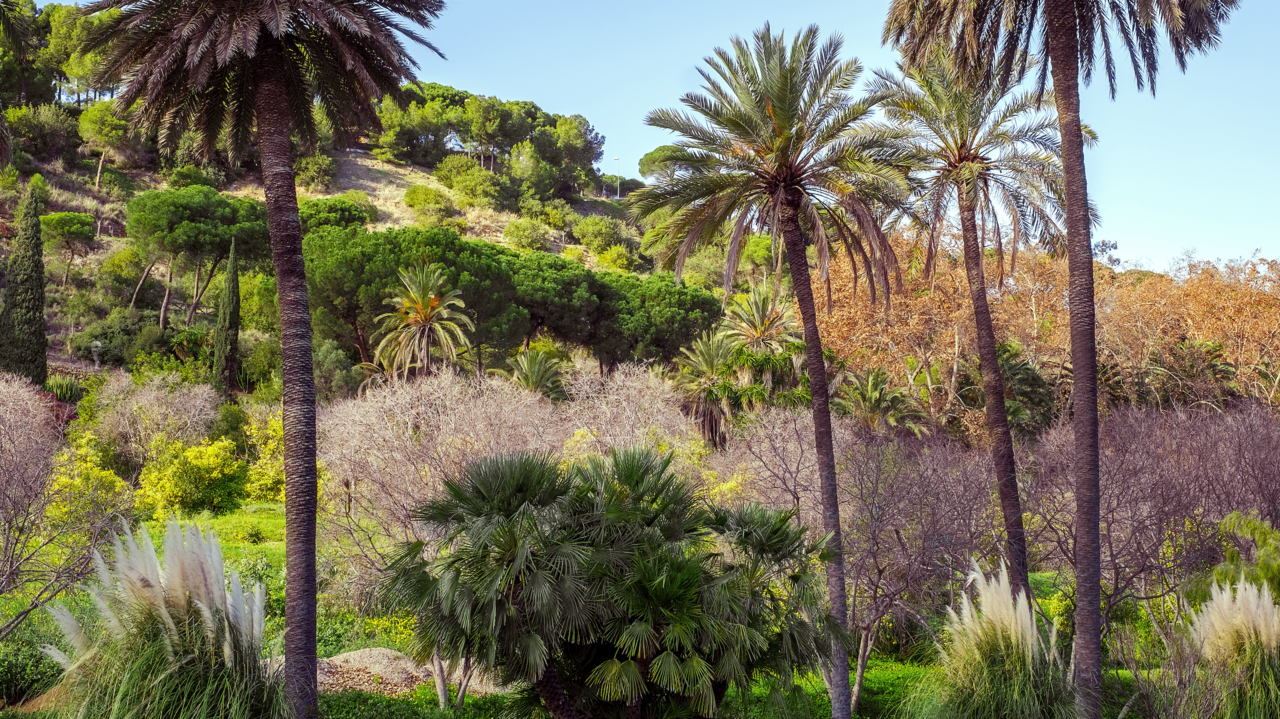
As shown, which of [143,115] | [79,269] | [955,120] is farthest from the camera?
[79,269]

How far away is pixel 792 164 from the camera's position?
49.6 ft

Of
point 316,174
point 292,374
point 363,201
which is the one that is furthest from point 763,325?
point 316,174

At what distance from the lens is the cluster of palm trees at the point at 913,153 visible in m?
12.6

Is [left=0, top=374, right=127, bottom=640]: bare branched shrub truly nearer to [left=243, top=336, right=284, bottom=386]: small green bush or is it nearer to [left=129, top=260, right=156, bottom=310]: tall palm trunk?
[left=243, top=336, right=284, bottom=386]: small green bush

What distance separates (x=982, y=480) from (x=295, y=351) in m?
17.1

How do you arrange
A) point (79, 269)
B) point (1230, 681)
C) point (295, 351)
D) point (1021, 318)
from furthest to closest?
point (79, 269) → point (1021, 318) → point (295, 351) → point (1230, 681)

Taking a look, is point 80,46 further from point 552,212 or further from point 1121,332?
point 552,212

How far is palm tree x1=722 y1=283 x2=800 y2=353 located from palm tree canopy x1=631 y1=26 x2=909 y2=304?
21512 millimetres

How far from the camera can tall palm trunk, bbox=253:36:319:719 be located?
32.4ft

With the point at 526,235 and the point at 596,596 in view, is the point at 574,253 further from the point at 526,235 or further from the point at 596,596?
the point at 596,596

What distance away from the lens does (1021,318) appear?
126ft

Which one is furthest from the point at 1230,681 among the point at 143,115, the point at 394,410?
the point at 394,410

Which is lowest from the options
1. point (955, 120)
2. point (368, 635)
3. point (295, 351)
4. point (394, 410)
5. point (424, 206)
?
point (368, 635)

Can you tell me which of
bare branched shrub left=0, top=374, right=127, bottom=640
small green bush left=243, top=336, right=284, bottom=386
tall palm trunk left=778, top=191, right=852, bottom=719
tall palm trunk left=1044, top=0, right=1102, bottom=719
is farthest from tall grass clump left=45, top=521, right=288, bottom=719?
small green bush left=243, top=336, right=284, bottom=386
